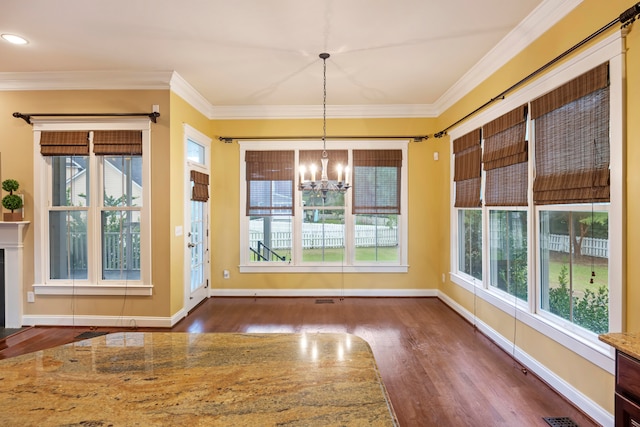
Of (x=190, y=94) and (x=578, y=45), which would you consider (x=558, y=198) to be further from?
(x=190, y=94)

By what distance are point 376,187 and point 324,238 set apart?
1170 mm

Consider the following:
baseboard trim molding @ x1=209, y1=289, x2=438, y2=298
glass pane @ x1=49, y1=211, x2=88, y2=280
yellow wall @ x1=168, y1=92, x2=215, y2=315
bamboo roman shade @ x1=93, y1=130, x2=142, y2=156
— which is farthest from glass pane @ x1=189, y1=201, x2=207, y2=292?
glass pane @ x1=49, y1=211, x2=88, y2=280

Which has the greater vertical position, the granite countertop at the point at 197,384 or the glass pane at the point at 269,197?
the glass pane at the point at 269,197

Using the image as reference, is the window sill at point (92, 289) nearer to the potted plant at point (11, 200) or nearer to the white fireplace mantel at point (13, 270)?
the white fireplace mantel at point (13, 270)

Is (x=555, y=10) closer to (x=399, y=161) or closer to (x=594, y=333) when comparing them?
(x=594, y=333)

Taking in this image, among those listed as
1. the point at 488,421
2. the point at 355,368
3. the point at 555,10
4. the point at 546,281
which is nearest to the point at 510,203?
the point at 546,281

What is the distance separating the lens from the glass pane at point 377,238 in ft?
17.6

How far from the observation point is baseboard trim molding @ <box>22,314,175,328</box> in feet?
13.2

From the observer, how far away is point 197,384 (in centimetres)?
91

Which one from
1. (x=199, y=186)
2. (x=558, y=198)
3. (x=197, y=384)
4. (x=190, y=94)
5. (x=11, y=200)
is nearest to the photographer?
(x=197, y=384)

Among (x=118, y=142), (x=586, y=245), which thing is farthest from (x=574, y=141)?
(x=118, y=142)

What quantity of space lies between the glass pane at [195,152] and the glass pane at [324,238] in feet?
5.90

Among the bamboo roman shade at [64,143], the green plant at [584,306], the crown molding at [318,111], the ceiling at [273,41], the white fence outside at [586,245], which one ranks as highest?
the ceiling at [273,41]

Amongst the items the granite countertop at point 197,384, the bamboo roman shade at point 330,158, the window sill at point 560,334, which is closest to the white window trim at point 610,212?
the window sill at point 560,334
